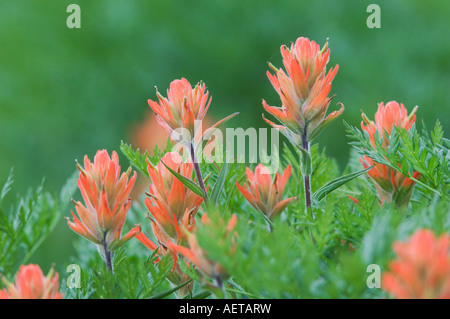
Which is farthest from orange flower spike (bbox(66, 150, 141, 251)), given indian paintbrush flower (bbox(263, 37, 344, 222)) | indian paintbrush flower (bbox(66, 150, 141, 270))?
indian paintbrush flower (bbox(263, 37, 344, 222))

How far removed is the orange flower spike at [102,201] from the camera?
0.42 metres

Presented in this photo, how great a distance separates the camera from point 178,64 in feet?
5.96

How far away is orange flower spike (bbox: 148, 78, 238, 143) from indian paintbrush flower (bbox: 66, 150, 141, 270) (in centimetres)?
5

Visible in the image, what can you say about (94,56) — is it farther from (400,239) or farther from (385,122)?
(400,239)

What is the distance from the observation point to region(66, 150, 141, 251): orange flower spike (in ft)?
1.39

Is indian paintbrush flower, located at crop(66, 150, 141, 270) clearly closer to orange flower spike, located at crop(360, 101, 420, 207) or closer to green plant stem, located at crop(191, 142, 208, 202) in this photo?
green plant stem, located at crop(191, 142, 208, 202)

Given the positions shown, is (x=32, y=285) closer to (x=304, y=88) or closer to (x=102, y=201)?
(x=102, y=201)

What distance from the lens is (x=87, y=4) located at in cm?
203

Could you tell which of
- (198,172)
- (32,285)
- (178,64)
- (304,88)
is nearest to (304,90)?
(304,88)

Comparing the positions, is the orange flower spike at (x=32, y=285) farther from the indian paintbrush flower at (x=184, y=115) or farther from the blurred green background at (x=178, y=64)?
the blurred green background at (x=178, y=64)

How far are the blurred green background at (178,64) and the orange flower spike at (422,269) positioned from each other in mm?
1290

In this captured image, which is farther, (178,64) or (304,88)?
(178,64)

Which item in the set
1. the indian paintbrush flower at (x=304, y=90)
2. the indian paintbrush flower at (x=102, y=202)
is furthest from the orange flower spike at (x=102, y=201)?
the indian paintbrush flower at (x=304, y=90)

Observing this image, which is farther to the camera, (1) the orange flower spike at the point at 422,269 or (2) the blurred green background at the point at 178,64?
(2) the blurred green background at the point at 178,64
